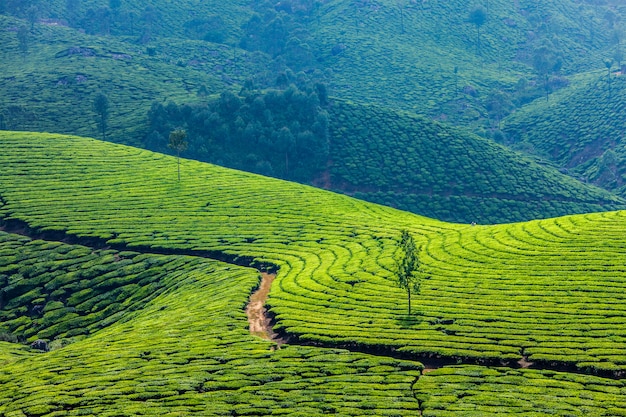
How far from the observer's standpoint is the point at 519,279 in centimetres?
6425

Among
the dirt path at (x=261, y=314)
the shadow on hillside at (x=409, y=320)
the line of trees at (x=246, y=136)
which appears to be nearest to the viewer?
the shadow on hillside at (x=409, y=320)

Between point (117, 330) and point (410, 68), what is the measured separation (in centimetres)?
14610

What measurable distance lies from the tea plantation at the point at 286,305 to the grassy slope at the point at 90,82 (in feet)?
146

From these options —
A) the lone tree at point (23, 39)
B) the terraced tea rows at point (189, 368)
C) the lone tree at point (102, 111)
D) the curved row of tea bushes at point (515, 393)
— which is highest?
the lone tree at point (23, 39)

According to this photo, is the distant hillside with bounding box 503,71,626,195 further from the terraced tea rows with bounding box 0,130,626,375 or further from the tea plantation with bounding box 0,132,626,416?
the tea plantation with bounding box 0,132,626,416

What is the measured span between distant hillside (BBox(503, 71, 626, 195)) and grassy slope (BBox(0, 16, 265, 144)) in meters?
70.0

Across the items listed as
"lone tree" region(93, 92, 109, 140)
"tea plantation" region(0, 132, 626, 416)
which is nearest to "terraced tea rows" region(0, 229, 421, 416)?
"tea plantation" region(0, 132, 626, 416)

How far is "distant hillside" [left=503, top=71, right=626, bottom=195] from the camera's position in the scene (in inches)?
5906

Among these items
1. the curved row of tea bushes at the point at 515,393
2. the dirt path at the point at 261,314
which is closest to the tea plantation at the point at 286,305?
the curved row of tea bushes at the point at 515,393

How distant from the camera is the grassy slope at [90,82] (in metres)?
149

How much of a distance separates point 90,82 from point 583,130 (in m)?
108

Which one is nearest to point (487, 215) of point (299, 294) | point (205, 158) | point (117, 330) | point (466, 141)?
point (466, 141)

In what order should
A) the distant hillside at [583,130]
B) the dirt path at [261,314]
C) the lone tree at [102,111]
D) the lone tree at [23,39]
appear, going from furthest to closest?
1. the lone tree at [23,39]
2. the distant hillside at [583,130]
3. the lone tree at [102,111]
4. the dirt path at [261,314]

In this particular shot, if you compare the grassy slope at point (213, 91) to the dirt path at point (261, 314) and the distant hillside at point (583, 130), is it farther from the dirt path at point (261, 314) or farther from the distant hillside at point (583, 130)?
the dirt path at point (261, 314)
